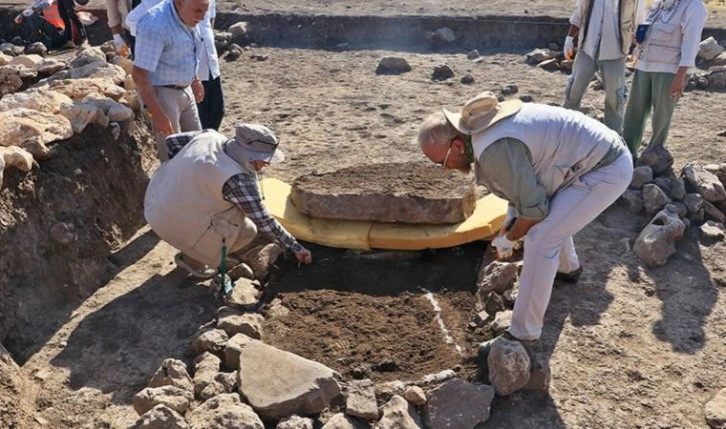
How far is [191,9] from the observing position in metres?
5.23

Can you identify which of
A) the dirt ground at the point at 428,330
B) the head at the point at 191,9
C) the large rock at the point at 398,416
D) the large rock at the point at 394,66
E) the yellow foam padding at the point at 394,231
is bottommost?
the dirt ground at the point at 428,330

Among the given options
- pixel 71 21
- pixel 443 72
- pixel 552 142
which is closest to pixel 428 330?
pixel 552 142

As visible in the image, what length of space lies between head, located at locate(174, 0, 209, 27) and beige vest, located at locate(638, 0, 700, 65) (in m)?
3.75

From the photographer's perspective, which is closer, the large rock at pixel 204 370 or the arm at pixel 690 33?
the large rock at pixel 204 370

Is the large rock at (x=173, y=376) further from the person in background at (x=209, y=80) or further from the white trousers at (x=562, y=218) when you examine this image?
the person in background at (x=209, y=80)

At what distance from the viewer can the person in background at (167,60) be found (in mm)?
5250

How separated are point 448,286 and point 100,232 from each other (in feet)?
8.75

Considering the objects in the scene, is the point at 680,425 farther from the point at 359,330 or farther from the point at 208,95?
the point at 208,95

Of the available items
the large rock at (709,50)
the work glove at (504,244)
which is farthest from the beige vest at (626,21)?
the large rock at (709,50)

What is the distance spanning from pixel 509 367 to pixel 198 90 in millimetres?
3452

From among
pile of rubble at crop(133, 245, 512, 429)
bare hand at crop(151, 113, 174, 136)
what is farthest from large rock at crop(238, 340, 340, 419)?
bare hand at crop(151, 113, 174, 136)

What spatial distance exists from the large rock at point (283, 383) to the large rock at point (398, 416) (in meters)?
0.32

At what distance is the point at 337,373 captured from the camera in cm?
423

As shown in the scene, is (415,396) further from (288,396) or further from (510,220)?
(510,220)
